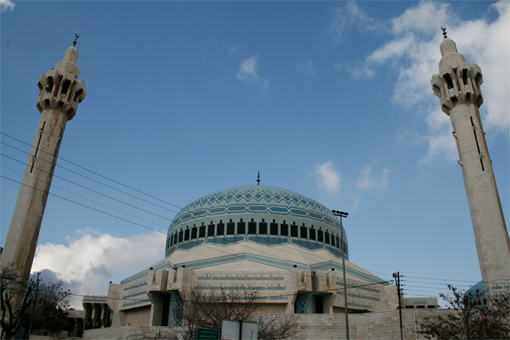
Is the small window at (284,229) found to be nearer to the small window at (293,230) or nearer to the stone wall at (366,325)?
the small window at (293,230)

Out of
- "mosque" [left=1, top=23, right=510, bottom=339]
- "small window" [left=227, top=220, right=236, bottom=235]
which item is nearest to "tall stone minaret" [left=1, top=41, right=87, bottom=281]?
"mosque" [left=1, top=23, right=510, bottom=339]

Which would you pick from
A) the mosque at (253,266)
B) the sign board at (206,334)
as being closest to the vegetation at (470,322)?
the mosque at (253,266)

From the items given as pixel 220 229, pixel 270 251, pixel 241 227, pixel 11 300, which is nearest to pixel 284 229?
pixel 270 251

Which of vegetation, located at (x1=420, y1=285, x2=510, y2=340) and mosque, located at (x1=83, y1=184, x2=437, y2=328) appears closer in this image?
vegetation, located at (x1=420, y1=285, x2=510, y2=340)

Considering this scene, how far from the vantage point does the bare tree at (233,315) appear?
2238 cm

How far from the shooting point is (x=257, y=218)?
3600 cm

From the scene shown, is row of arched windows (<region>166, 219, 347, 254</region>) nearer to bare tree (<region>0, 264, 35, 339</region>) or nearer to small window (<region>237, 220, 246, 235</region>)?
small window (<region>237, 220, 246, 235</region>)

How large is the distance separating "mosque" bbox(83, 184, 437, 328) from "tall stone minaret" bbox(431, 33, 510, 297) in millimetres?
8029

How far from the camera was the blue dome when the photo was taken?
117 feet

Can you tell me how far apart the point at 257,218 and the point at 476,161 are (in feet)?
55.9

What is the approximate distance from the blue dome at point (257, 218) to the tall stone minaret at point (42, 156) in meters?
13.5

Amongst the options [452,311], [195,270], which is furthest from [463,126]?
[195,270]

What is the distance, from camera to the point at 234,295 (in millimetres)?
26781

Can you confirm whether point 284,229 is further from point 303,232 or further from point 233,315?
point 233,315
